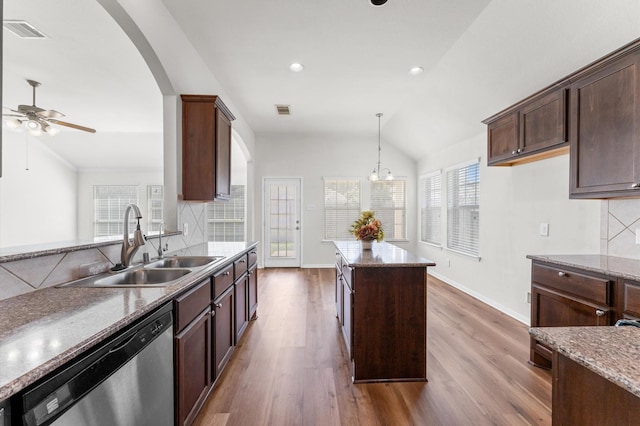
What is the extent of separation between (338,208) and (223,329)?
4.69m

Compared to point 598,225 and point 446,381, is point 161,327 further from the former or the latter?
point 598,225

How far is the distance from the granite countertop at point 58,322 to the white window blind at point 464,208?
426 centimetres

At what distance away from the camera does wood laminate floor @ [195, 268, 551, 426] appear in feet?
6.43

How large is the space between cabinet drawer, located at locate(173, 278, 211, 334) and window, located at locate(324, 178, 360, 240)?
4864 millimetres

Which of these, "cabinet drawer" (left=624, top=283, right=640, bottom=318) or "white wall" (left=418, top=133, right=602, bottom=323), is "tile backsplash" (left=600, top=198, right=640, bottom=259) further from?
"cabinet drawer" (left=624, top=283, right=640, bottom=318)

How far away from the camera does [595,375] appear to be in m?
0.84

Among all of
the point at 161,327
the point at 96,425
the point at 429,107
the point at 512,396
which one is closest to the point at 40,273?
the point at 161,327

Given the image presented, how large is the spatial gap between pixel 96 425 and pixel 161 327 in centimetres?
44

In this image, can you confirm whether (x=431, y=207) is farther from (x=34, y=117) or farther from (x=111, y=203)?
(x=111, y=203)

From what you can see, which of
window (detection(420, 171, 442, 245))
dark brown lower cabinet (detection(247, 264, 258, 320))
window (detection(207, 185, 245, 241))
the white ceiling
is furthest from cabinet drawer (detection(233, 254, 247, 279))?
window (detection(207, 185, 245, 241))

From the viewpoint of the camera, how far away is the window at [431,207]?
589 centimetres

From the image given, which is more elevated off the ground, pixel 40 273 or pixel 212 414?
pixel 40 273

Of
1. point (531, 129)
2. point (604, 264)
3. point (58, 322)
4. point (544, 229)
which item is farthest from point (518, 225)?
point (58, 322)

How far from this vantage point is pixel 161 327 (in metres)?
1.40
